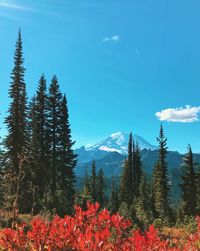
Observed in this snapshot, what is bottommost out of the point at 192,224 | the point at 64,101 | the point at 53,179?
the point at 192,224

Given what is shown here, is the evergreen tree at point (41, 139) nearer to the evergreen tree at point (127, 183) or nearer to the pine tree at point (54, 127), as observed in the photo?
the pine tree at point (54, 127)

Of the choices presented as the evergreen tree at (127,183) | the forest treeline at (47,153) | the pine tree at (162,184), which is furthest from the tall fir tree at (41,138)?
the evergreen tree at (127,183)

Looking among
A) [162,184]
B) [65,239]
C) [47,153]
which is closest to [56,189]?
[47,153]

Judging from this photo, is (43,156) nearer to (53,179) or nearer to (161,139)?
(53,179)

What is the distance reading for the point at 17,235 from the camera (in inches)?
171

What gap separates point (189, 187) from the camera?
54.4 metres

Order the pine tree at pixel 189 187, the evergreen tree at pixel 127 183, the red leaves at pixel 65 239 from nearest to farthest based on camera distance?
the red leaves at pixel 65 239, the pine tree at pixel 189 187, the evergreen tree at pixel 127 183

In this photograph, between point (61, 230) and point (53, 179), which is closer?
point (61, 230)

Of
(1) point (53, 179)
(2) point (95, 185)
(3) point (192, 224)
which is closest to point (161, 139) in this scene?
(1) point (53, 179)

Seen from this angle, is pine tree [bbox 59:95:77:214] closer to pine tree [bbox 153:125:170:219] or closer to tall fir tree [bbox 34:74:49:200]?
tall fir tree [bbox 34:74:49:200]

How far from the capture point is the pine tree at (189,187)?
5378 cm

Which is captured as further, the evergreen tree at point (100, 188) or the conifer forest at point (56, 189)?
the evergreen tree at point (100, 188)

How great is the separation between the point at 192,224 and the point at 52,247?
48.5 ft

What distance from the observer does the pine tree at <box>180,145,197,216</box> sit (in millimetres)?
53781
